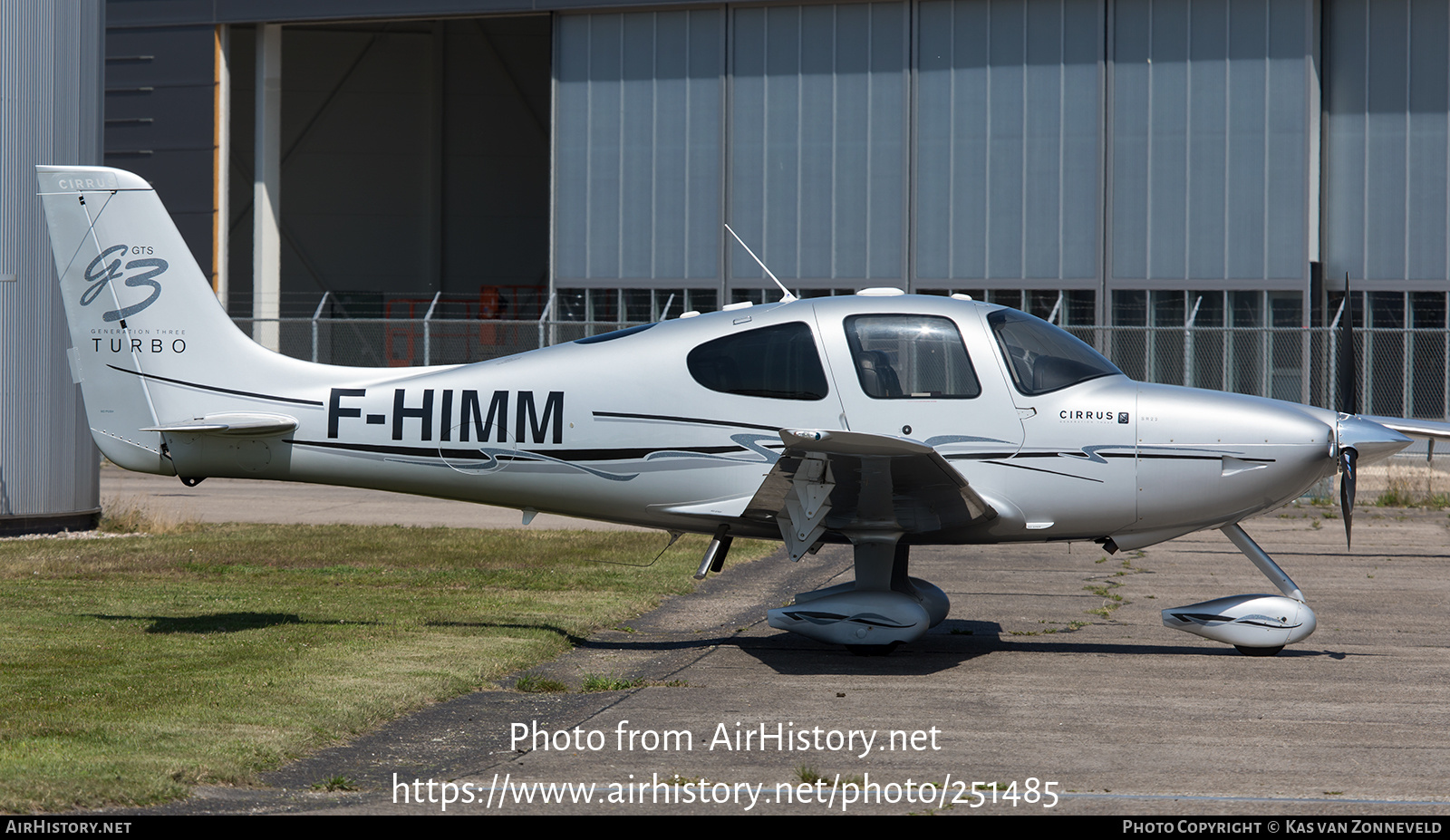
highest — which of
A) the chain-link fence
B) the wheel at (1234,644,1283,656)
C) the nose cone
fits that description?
the chain-link fence

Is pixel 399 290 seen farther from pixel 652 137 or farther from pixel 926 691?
pixel 926 691

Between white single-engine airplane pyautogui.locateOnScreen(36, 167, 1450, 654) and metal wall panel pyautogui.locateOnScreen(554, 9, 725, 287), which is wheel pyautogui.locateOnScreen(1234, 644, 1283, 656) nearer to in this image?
white single-engine airplane pyautogui.locateOnScreen(36, 167, 1450, 654)

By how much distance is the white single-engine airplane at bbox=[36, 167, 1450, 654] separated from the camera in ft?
27.8

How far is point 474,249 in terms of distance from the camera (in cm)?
4075

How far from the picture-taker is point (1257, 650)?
8.85m

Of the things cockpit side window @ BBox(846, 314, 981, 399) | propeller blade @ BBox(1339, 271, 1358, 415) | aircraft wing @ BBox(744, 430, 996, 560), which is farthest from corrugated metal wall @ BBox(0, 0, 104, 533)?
propeller blade @ BBox(1339, 271, 1358, 415)

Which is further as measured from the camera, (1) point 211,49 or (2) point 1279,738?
(1) point 211,49

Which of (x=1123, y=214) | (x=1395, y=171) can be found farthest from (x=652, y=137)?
(x=1395, y=171)

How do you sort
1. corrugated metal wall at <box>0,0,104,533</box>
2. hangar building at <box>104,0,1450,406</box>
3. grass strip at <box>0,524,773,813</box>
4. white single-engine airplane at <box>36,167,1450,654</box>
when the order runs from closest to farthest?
grass strip at <box>0,524,773,813</box> → white single-engine airplane at <box>36,167,1450,654</box> → corrugated metal wall at <box>0,0,104,533</box> → hangar building at <box>104,0,1450,406</box>

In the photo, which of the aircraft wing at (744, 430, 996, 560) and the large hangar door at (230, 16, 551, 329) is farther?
the large hangar door at (230, 16, 551, 329)

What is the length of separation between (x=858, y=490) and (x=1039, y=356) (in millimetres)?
1479

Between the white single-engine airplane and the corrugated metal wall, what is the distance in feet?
17.7

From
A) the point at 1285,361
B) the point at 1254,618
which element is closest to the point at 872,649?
the point at 1254,618

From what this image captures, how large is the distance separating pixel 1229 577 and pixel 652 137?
1817cm
